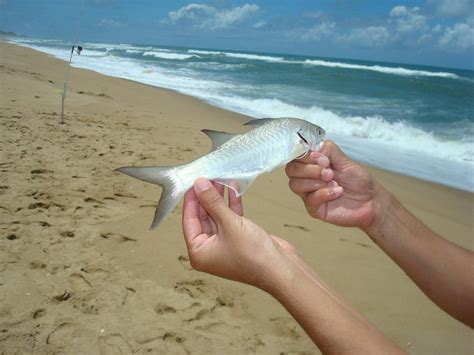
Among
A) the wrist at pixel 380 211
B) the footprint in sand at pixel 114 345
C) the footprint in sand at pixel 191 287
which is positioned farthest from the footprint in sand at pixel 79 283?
the wrist at pixel 380 211

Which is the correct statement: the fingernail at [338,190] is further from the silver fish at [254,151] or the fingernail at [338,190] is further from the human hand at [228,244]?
the human hand at [228,244]

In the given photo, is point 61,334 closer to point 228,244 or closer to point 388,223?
point 228,244

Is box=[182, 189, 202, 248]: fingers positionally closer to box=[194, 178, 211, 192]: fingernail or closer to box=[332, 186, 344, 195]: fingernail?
box=[194, 178, 211, 192]: fingernail

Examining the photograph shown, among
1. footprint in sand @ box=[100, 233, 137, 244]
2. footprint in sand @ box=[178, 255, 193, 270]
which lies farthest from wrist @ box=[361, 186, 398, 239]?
footprint in sand @ box=[100, 233, 137, 244]

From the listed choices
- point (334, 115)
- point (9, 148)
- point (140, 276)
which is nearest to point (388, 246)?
point (140, 276)

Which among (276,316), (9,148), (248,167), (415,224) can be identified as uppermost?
(248,167)

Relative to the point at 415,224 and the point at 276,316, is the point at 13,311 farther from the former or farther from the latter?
the point at 415,224

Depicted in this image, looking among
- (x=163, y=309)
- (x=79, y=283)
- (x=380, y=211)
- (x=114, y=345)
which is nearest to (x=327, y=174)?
(x=380, y=211)
